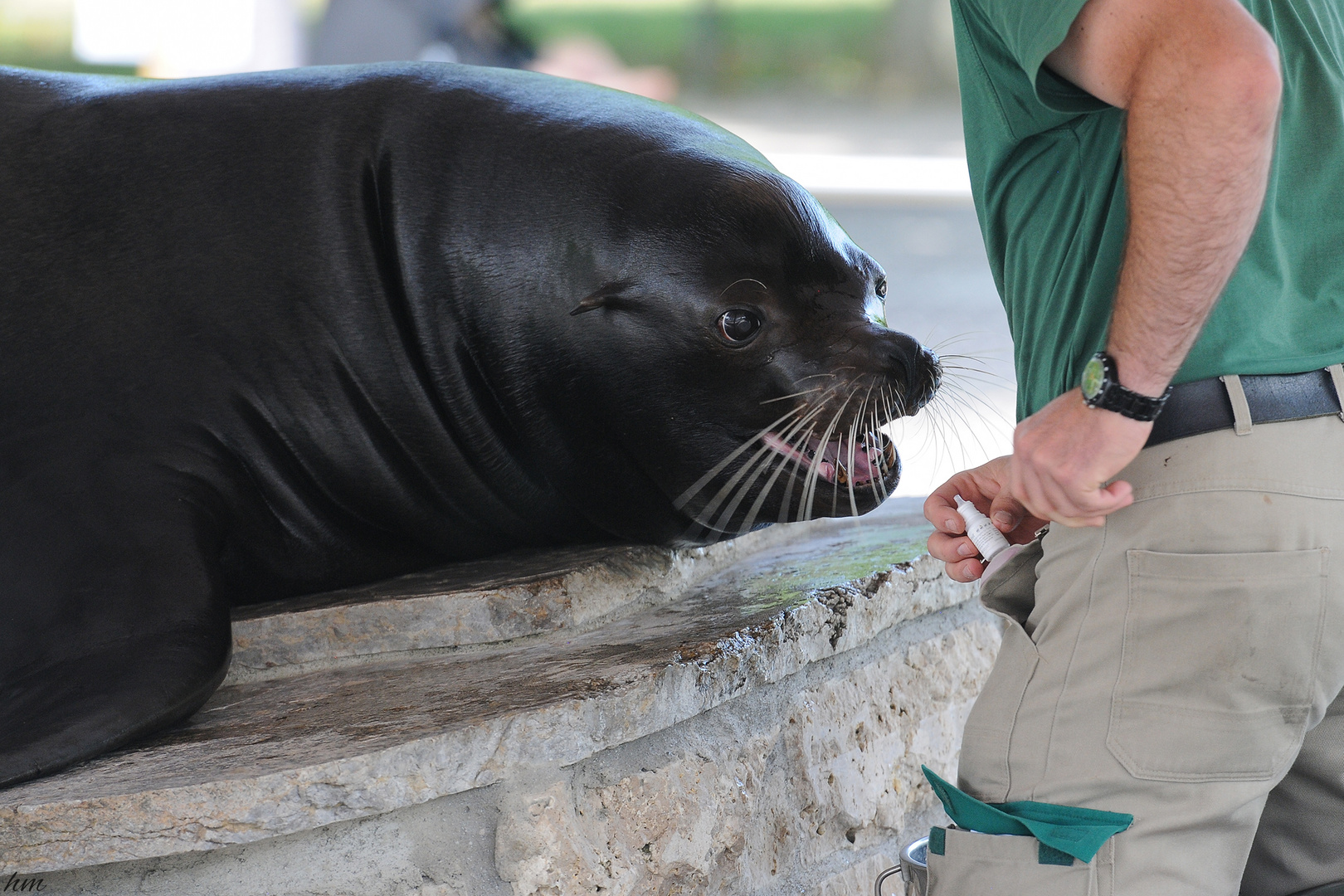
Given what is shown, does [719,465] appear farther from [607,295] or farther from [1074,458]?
[1074,458]

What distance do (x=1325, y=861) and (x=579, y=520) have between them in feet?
4.28

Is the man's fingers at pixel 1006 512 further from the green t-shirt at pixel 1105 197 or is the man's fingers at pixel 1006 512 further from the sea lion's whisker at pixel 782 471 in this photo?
the sea lion's whisker at pixel 782 471

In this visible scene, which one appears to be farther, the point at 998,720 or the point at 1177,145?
the point at 998,720

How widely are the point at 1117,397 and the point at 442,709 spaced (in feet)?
3.31

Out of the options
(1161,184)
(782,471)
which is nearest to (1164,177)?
(1161,184)

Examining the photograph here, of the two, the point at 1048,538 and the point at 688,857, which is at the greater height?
the point at 1048,538

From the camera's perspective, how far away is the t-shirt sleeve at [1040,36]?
161cm

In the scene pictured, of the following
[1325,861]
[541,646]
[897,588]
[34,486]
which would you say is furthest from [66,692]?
[1325,861]

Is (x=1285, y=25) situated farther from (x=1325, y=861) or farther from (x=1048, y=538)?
(x=1325, y=861)

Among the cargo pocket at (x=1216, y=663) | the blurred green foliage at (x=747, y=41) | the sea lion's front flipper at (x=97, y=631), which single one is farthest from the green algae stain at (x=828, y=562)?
the blurred green foliage at (x=747, y=41)

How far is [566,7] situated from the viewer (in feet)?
78.4

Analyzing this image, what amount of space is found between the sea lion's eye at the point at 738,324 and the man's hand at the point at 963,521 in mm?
400

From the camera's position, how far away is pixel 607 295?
7.64 feet

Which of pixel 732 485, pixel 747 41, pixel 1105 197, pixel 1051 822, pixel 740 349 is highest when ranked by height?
pixel 747 41
